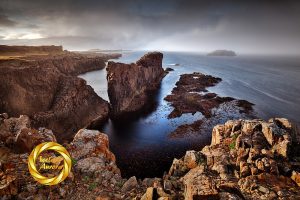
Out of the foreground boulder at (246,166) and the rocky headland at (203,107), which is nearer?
the foreground boulder at (246,166)

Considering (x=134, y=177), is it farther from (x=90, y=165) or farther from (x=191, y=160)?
(x=191, y=160)

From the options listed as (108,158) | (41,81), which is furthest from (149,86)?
(108,158)

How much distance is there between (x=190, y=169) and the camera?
64.5 ft

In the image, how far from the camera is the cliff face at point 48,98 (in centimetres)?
3909

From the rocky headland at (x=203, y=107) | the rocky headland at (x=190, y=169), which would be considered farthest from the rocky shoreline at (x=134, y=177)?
the rocky headland at (x=203, y=107)

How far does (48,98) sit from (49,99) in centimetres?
30

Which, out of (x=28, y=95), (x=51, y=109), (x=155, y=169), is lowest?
(x=155, y=169)

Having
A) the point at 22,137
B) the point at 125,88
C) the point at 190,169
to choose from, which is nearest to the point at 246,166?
the point at 190,169

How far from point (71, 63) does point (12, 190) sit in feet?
366

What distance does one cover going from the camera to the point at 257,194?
13.7m

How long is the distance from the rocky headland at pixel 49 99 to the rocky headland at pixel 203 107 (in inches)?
769

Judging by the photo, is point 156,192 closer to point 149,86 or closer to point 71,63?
point 149,86

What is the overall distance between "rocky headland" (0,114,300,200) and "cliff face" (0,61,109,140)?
1746 cm

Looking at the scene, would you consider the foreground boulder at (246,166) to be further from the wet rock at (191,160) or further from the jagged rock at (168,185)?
the jagged rock at (168,185)
